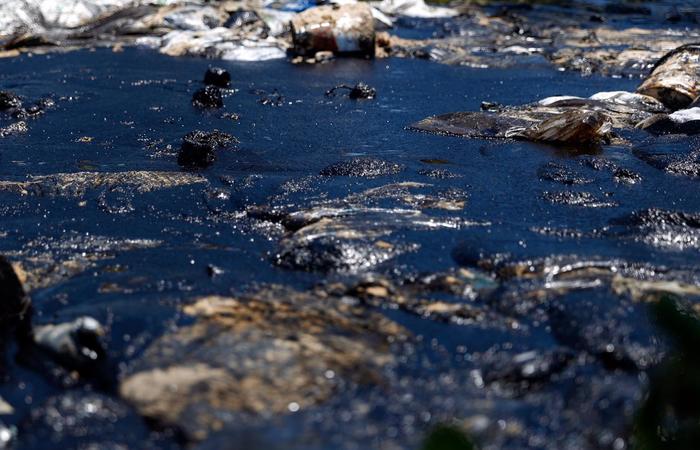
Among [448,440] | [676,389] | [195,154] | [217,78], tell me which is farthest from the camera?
[217,78]

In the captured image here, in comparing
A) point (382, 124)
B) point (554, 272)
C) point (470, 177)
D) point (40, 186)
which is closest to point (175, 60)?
point (382, 124)

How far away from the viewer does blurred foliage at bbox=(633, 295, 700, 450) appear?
1133 millimetres

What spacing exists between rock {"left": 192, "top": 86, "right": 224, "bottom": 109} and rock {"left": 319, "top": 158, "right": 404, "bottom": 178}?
2.88m

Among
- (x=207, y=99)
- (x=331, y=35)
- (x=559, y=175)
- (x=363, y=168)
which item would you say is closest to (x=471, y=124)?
(x=559, y=175)

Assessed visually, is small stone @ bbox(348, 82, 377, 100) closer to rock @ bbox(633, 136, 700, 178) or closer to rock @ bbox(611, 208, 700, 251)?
rock @ bbox(633, 136, 700, 178)

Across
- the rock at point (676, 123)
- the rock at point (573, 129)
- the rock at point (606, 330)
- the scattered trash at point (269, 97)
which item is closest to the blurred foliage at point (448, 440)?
the rock at point (606, 330)

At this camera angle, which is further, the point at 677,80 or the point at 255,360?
the point at 677,80

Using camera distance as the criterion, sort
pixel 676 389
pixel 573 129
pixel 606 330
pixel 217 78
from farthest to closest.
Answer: pixel 217 78 < pixel 573 129 < pixel 606 330 < pixel 676 389

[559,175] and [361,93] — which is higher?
[559,175]

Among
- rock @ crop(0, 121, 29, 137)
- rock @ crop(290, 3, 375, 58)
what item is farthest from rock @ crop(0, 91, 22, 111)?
rock @ crop(290, 3, 375, 58)

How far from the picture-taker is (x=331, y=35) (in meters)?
12.2

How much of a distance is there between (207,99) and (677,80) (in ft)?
17.8

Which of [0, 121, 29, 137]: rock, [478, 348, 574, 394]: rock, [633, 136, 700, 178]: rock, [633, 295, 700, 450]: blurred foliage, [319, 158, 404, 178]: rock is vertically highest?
[633, 295, 700, 450]: blurred foliage

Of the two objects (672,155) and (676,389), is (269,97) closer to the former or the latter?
(672,155)
